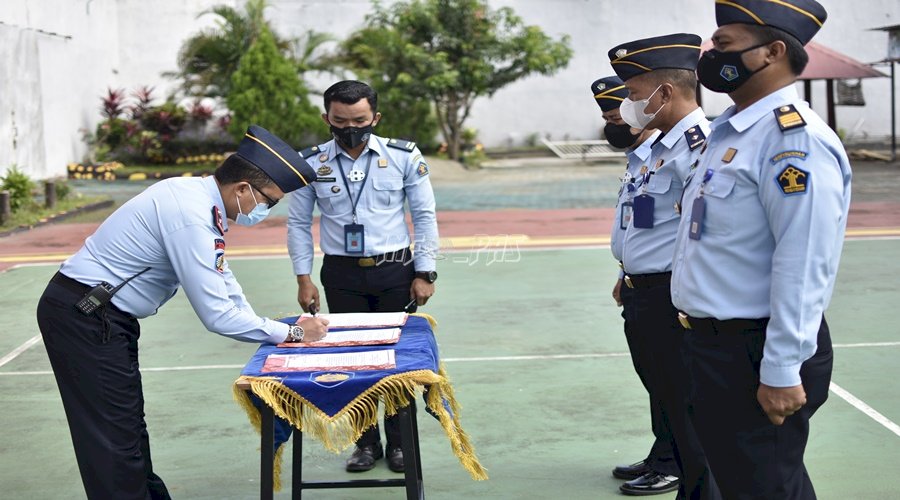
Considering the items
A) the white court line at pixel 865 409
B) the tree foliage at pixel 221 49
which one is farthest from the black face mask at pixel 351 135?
the tree foliage at pixel 221 49

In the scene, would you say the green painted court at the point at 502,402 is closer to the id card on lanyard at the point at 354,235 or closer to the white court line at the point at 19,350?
the white court line at the point at 19,350

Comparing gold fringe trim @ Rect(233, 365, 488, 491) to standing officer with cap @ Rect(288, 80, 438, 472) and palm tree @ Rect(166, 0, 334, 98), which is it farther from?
palm tree @ Rect(166, 0, 334, 98)

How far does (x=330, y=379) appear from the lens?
3502mm

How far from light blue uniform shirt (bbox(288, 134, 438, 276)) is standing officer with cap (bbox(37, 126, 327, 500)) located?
4.09 feet

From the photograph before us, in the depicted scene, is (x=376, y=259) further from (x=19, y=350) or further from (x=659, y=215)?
(x=19, y=350)

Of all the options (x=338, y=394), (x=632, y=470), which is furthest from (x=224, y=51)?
(x=338, y=394)

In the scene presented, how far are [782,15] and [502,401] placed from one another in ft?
11.1

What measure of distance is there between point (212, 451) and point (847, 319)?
4.73m

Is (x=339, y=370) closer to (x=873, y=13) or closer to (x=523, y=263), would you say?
(x=523, y=263)

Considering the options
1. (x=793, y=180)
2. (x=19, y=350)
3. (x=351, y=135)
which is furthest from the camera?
(x=19, y=350)

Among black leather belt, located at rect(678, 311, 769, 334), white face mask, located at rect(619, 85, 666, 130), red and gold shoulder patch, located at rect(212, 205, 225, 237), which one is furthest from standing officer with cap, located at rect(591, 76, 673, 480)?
red and gold shoulder patch, located at rect(212, 205, 225, 237)

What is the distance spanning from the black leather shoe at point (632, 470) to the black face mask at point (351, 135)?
1828 millimetres

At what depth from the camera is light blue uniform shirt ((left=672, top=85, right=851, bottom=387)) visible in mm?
2717

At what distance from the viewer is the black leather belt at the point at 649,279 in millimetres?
4156
